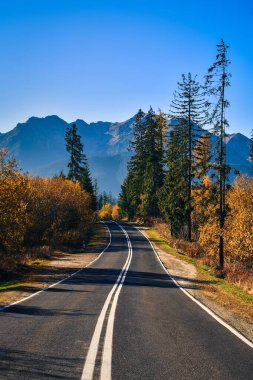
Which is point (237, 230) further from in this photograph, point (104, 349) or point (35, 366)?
point (35, 366)

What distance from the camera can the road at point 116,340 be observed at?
5.95 metres

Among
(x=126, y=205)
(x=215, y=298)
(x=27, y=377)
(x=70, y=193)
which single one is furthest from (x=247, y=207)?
(x=126, y=205)

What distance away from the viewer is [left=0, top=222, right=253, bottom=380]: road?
5949 mm

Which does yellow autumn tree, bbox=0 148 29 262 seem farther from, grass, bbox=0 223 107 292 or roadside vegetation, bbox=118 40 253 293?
roadside vegetation, bbox=118 40 253 293

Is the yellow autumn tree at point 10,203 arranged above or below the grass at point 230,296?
above

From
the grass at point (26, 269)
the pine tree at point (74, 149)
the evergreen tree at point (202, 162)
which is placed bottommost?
the grass at point (26, 269)

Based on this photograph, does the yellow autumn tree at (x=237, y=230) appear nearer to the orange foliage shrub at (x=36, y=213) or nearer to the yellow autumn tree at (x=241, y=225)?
the yellow autumn tree at (x=241, y=225)

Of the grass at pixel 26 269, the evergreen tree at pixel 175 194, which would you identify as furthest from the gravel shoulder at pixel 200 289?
the evergreen tree at pixel 175 194

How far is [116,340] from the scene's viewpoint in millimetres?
7801

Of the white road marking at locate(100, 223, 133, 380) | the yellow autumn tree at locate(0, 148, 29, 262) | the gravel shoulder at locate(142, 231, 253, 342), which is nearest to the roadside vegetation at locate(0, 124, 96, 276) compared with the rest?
the yellow autumn tree at locate(0, 148, 29, 262)

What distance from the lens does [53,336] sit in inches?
311

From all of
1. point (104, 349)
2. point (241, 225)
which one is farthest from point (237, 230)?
point (104, 349)

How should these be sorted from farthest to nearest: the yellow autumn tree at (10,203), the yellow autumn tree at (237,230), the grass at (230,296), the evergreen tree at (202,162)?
the evergreen tree at (202,162), the yellow autumn tree at (237,230), the yellow autumn tree at (10,203), the grass at (230,296)

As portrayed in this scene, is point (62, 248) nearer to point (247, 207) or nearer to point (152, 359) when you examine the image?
point (247, 207)
